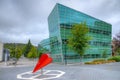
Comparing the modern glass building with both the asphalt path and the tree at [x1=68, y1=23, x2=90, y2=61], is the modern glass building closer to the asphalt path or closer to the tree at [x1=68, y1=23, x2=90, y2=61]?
the tree at [x1=68, y1=23, x2=90, y2=61]

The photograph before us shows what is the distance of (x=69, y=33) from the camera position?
171 ft

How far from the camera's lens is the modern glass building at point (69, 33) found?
50344 millimetres

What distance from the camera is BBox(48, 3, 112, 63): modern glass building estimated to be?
5034 cm

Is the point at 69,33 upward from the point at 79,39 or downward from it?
upward

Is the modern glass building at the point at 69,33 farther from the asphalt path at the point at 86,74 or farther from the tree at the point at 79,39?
the asphalt path at the point at 86,74

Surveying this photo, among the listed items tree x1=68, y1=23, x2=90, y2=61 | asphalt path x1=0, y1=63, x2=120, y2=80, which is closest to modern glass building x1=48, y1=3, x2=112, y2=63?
tree x1=68, y1=23, x2=90, y2=61

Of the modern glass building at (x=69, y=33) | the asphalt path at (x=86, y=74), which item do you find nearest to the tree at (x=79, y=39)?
the modern glass building at (x=69, y=33)

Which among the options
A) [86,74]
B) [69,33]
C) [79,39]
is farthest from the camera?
[69,33]

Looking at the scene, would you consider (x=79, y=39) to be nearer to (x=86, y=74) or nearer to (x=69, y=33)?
(x=69, y=33)

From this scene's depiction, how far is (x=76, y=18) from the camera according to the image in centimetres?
5516

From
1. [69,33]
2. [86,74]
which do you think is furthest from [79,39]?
[86,74]

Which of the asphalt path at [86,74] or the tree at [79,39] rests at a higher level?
the tree at [79,39]

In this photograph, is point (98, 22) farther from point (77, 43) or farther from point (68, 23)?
point (77, 43)

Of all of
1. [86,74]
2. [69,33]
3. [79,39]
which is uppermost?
[69,33]
